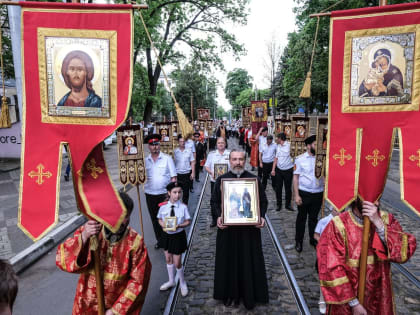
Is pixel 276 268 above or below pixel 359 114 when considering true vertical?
below

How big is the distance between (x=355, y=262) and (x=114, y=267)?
2.16 m

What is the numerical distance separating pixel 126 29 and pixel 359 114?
2.00m

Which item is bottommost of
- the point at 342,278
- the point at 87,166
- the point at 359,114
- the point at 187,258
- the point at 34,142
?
the point at 187,258

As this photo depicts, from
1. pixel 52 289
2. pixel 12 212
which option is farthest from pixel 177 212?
pixel 12 212

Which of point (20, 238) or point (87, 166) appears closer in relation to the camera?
point (87, 166)

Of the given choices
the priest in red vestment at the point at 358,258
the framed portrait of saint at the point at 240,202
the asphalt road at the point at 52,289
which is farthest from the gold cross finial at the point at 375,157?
the asphalt road at the point at 52,289

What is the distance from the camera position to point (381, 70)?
92.0 inches

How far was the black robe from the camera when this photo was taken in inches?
155

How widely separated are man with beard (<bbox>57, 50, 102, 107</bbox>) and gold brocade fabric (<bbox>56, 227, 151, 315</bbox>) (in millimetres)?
1080

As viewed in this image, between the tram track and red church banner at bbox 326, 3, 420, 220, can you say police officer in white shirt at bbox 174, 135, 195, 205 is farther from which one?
red church banner at bbox 326, 3, 420, 220

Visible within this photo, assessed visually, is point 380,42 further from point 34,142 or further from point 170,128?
point 170,128

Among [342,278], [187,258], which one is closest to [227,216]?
[342,278]

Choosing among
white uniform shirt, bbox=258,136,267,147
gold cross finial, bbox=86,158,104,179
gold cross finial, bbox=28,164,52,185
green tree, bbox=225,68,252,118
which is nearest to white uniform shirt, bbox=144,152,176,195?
gold cross finial, bbox=86,158,104,179

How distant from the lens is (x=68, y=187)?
10.9 m
